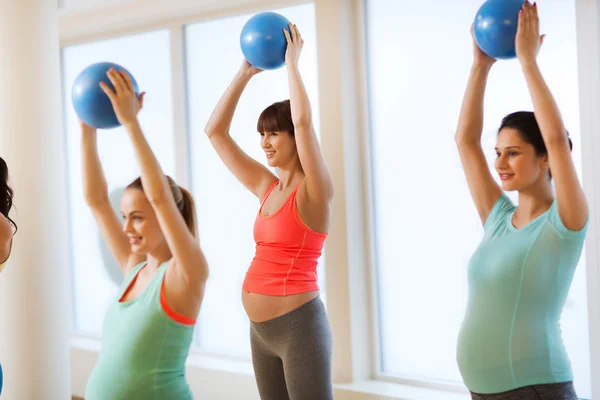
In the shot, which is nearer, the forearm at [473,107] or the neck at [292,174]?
the forearm at [473,107]

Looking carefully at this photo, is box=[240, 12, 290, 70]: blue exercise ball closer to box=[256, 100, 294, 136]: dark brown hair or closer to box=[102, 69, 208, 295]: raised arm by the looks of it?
box=[256, 100, 294, 136]: dark brown hair

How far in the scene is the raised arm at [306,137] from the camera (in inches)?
89.7

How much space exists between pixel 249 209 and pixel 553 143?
233 cm

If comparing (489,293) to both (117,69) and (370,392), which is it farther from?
(117,69)

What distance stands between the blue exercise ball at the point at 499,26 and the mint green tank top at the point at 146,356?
126 cm

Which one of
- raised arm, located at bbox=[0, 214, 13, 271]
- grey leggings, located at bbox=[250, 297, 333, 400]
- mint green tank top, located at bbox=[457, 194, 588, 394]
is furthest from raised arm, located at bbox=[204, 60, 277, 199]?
mint green tank top, located at bbox=[457, 194, 588, 394]

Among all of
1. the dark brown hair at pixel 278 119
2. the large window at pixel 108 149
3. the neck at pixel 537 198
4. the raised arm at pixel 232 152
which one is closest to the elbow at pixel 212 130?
the raised arm at pixel 232 152

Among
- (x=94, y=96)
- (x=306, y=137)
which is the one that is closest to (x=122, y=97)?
(x=94, y=96)

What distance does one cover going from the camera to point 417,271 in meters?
3.28

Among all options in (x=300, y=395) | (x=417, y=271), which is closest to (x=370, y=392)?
(x=417, y=271)

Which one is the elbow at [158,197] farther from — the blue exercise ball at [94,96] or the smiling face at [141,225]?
the blue exercise ball at [94,96]

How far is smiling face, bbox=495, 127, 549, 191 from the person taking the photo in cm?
199

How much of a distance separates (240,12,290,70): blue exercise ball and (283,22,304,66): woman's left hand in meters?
0.02

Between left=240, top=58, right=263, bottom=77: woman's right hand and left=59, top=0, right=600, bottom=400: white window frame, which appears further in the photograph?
left=59, top=0, right=600, bottom=400: white window frame
